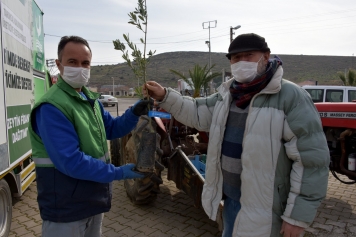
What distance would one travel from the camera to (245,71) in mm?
1943

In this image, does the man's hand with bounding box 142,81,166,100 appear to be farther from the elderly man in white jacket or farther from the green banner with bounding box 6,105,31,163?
the green banner with bounding box 6,105,31,163

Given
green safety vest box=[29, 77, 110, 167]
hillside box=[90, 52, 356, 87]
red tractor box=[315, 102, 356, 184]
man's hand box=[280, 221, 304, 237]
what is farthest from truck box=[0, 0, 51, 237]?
hillside box=[90, 52, 356, 87]

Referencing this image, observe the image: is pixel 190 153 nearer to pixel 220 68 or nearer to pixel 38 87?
pixel 38 87

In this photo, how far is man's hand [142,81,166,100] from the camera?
2.25m

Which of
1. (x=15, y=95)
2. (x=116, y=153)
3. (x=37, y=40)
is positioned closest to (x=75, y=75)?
(x=15, y=95)

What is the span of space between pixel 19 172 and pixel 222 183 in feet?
9.92

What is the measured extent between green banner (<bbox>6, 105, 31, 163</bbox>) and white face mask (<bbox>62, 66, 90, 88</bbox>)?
5.16 feet

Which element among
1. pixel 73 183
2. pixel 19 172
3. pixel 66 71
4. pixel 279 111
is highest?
pixel 66 71

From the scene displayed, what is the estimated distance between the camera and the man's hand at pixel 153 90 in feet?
7.38

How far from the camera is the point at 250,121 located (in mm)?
1781

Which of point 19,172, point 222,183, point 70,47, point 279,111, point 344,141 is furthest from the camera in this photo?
point 344,141

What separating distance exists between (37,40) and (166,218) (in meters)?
3.59

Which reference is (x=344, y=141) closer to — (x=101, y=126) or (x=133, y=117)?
(x=133, y=117)

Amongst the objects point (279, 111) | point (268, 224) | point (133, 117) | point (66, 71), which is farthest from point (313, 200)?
point (66, 71)
